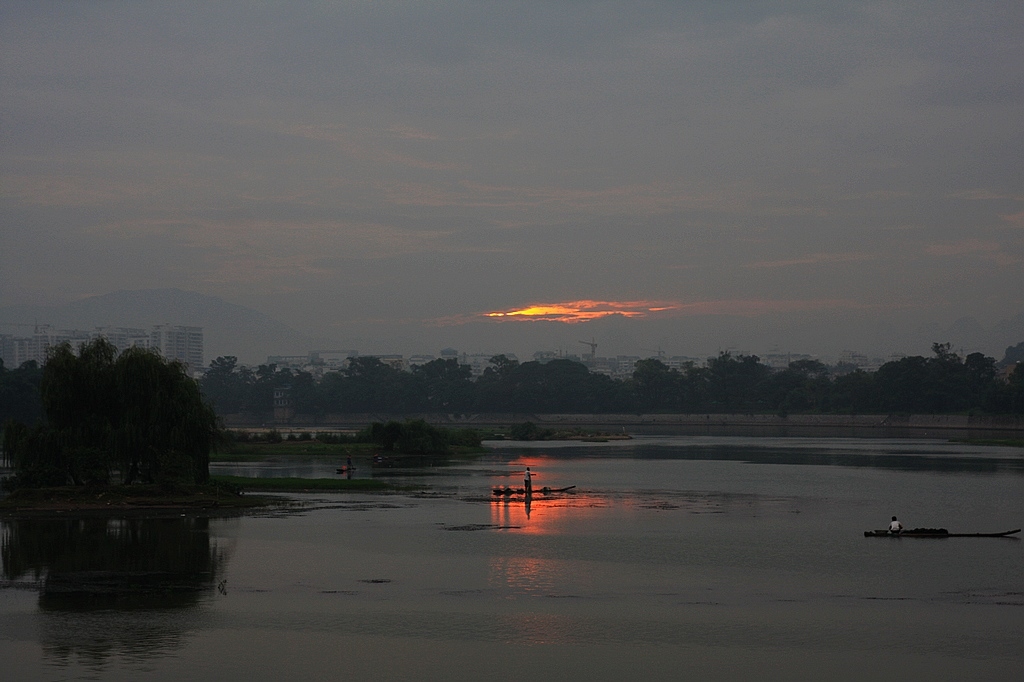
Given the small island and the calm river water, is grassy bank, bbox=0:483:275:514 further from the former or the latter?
the calm river water

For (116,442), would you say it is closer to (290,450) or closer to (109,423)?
(109,423)

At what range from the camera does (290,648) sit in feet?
80.6

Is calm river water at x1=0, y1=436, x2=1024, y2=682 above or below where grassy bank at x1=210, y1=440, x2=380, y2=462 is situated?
below

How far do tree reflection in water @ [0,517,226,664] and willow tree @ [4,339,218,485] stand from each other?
190 inches

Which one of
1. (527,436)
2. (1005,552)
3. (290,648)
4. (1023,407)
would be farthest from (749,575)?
(1023,407)

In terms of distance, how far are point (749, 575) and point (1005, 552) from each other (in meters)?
11.0

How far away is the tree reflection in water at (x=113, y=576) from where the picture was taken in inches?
985

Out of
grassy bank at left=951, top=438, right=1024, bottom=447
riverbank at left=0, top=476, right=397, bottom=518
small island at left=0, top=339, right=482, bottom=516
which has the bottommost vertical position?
grassy bank at left=951, top=438, right=1024, bottom=447

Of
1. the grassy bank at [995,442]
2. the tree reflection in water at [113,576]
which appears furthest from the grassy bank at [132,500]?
the grassy bank at [995,442]

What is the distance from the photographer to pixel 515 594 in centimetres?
3078

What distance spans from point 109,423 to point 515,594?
2618cm

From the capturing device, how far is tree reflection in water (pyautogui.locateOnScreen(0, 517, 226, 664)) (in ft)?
82.1

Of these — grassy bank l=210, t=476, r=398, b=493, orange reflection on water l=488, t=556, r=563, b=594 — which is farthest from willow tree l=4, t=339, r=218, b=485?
orange reflection on water l=488, t=556, r=563, b=594

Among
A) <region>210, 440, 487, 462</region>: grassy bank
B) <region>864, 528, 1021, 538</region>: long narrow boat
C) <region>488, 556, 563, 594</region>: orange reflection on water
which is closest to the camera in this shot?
<region>488, 556, 563, 594</region>: orange reflection on water
